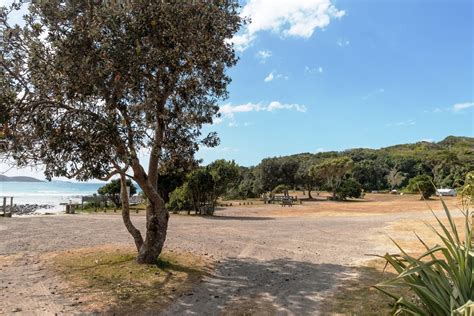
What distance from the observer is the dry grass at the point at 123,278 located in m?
7.50

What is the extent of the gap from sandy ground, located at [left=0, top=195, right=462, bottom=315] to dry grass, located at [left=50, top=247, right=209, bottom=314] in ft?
1.07

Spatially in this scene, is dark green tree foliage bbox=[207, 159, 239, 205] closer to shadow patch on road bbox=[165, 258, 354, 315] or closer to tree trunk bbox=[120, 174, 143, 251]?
shadow patch on road bbox=[165, 258, 354, 315]

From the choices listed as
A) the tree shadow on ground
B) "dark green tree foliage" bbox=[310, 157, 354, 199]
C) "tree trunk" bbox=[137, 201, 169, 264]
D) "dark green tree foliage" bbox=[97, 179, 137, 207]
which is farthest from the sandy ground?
"dark green tree foliage" bbox=[310, 157, 354, 199]

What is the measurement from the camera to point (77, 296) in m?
7.86

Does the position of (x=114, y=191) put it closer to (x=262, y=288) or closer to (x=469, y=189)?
(x=262, y=288)

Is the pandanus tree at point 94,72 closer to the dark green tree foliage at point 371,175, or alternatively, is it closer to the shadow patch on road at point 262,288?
the shadow patch on road at point 262,288

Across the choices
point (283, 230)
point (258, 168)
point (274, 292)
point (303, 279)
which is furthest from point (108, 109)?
point (258, 168)

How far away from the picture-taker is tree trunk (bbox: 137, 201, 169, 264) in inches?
406

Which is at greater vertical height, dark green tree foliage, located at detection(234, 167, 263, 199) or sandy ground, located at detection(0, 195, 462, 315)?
dark green tree foliage, located at detection(234, 167, 263, 199)

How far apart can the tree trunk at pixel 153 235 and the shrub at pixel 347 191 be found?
153 feet

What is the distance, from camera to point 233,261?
38.5 feet

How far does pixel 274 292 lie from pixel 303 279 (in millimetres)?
1423

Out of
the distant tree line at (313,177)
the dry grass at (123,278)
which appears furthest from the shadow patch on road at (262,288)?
the distant tree line at (313,177)

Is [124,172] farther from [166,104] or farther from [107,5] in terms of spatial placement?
[107,5]
